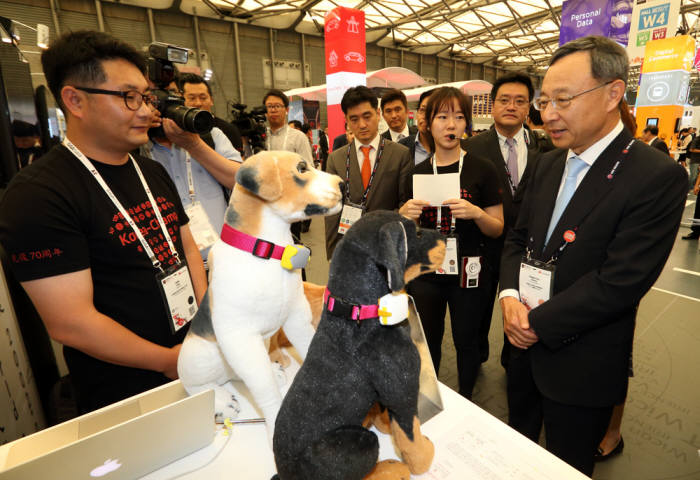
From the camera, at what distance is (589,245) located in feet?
3.42

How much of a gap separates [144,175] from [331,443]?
1.02 m

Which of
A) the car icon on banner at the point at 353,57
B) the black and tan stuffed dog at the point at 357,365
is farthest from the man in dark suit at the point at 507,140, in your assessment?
the car icon on banner at the point at 353,57

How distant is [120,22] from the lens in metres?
8.79

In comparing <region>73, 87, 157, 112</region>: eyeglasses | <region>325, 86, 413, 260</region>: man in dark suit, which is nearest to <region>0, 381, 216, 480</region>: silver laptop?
<region>73, 87, 157, 112</region>: eyeglasses

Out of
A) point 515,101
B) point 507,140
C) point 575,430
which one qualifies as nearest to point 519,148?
point 507,140

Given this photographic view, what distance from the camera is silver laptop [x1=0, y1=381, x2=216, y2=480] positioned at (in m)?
0.61

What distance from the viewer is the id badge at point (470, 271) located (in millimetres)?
1698

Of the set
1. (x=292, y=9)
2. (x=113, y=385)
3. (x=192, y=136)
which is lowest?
(x=113, y=385)

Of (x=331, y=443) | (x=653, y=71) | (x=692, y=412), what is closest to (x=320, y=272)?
(x=692, y=412)

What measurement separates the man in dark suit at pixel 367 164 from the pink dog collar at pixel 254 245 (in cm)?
131

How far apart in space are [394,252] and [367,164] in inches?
65.3

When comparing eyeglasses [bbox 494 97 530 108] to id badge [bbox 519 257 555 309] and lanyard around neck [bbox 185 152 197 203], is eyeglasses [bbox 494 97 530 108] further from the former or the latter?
→ lanyard around neck [bbox 185 152 197 203]

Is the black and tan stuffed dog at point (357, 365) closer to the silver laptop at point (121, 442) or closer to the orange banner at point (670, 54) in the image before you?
the silver laptop at point (121, 442)

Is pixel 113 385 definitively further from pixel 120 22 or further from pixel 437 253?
pixel 120 22
